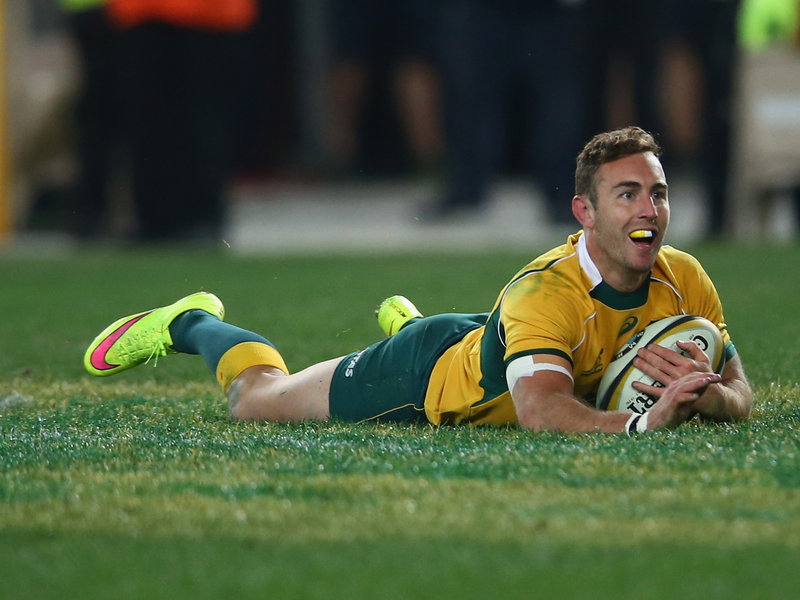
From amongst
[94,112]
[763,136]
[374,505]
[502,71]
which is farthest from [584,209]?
[94,112]

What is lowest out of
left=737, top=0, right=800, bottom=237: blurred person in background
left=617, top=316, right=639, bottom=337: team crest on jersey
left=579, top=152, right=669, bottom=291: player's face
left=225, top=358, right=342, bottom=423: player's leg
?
left=225, top=358, right=342, bottom=423: player's leg

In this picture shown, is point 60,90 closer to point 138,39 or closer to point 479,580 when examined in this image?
point 138,39

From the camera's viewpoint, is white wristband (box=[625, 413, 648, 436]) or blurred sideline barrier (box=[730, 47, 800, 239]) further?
blurred sideline barrier (box=[730, 47, 800, 239])

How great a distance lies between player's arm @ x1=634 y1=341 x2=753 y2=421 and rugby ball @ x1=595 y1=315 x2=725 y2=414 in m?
0.03

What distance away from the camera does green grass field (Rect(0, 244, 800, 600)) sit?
274 cm

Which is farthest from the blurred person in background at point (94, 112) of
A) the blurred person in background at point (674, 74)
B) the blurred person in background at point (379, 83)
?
the blurred person in background at point (379, 83)

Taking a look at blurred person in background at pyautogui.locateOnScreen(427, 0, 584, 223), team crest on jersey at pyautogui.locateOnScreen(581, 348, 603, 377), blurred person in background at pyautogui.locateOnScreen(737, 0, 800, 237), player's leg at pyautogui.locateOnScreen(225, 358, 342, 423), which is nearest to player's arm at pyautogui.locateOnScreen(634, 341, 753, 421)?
team crest on jersey at pyautogui.locateOnScreen(581, 348, 603, 377)

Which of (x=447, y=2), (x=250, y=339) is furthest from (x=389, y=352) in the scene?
(x=447, y=2)

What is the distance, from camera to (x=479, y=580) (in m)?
2.72

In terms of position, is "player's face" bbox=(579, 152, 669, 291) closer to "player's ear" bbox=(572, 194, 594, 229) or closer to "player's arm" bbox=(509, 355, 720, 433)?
"player's ear" bbox=(572, 194, 594, 229)

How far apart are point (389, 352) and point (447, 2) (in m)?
7.30

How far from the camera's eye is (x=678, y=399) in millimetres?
3861

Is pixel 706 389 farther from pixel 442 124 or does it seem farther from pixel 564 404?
pixel 442 124

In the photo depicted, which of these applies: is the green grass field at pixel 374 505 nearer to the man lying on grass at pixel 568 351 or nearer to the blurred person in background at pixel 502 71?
the man lying on grass at pixel 568 351
